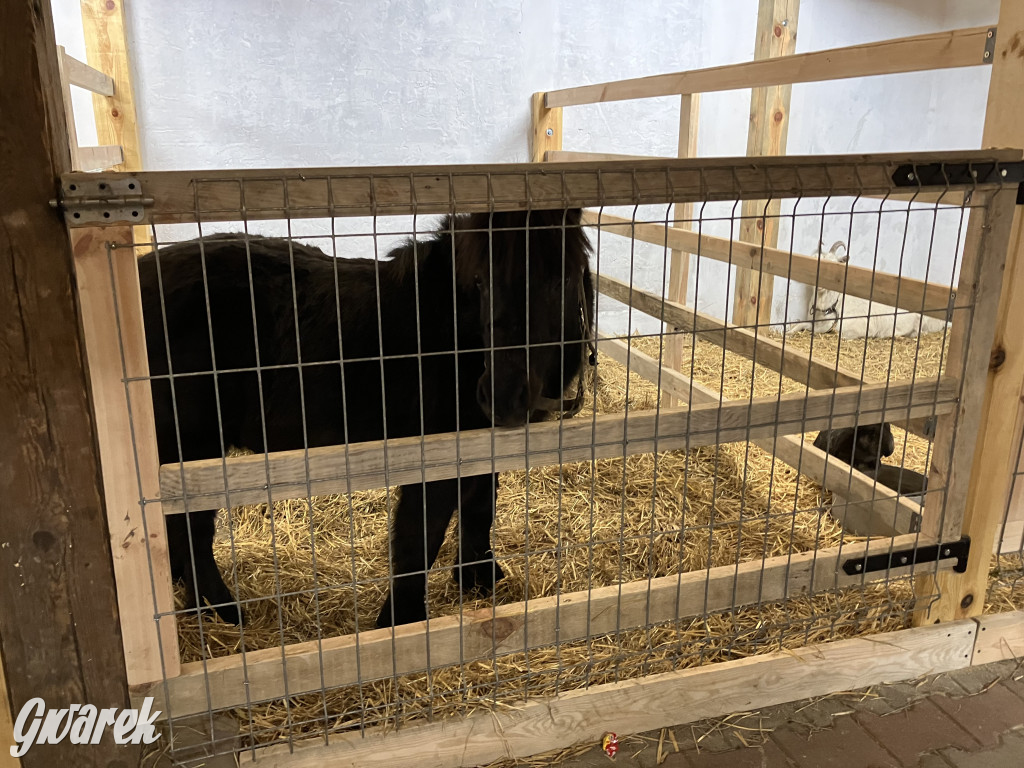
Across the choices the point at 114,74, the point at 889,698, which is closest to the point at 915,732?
the point at 889,698

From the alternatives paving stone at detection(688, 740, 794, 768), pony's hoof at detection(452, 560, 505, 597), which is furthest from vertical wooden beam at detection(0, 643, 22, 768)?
paving stone at detection(688, 740, 794, 768)

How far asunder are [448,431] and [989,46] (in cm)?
174

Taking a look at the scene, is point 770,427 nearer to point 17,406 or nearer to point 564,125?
point 17,406

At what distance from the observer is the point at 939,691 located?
208 centimetres

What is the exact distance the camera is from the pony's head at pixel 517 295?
5.68 feet

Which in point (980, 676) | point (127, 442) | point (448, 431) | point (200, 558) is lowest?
point (980, 676)

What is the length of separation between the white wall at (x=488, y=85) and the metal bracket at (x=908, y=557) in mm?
2050

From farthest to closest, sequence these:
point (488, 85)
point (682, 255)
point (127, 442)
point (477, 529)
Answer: point (488, 85) < point (682, 255) < point (477, 529) < point (127, 442)

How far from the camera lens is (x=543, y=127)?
510 cm

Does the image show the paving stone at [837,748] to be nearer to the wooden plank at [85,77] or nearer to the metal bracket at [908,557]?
the metal bracket at [908,557]

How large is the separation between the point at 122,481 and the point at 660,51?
497 centimetres

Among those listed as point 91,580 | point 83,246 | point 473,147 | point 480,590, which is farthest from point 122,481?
point 473,147

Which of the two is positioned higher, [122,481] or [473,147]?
[473,147]

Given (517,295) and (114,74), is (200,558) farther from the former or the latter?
(114,74)
